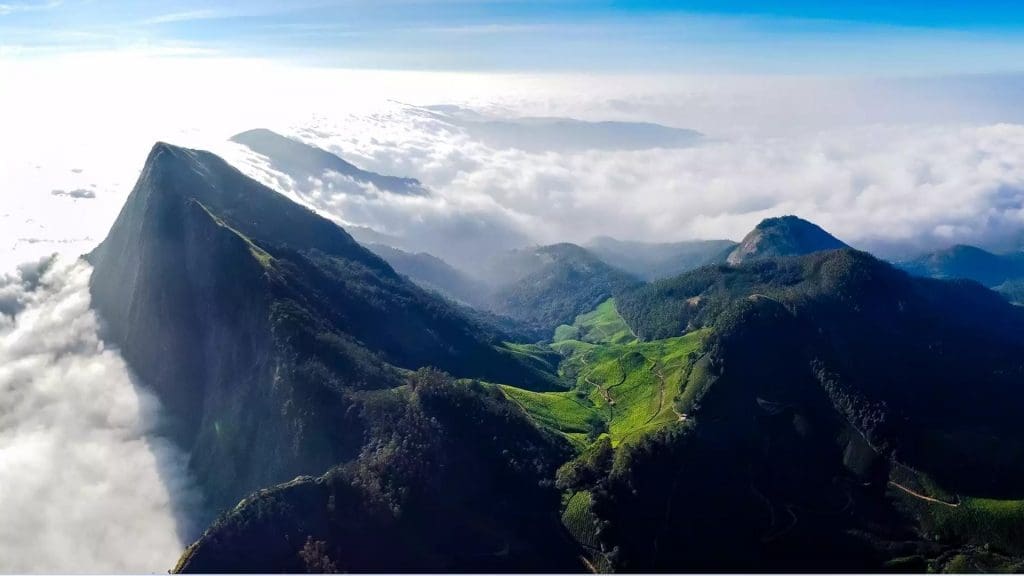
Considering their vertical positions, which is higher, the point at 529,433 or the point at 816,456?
the point at 816,456

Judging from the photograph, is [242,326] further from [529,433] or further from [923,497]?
[923,497]

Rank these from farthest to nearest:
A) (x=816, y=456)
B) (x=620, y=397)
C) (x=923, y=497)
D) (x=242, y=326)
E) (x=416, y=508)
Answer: (x=620, y=397)
(x=242, y=326)
(x=816, y=456)
(x=923, y=497)
(x=416, y=508)

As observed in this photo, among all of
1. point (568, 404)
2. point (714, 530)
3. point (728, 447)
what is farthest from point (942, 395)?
point (568, 404)

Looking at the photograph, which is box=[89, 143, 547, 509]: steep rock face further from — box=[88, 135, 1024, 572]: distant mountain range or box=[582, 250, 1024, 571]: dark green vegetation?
box=[582, 250, 1024, 571]: dark green vegetation

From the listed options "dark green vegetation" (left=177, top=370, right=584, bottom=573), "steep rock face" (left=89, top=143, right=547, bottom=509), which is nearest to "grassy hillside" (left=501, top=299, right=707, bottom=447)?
"steep rock face" (left=89, top=143, right=547, bottom=509)

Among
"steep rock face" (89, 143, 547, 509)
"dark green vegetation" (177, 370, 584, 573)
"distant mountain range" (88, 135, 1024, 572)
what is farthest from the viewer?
"steep rock face" (89, 143, 547, 509)

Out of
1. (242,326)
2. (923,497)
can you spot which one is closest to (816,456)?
(923,497)

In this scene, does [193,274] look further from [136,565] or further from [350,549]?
[350,549]
